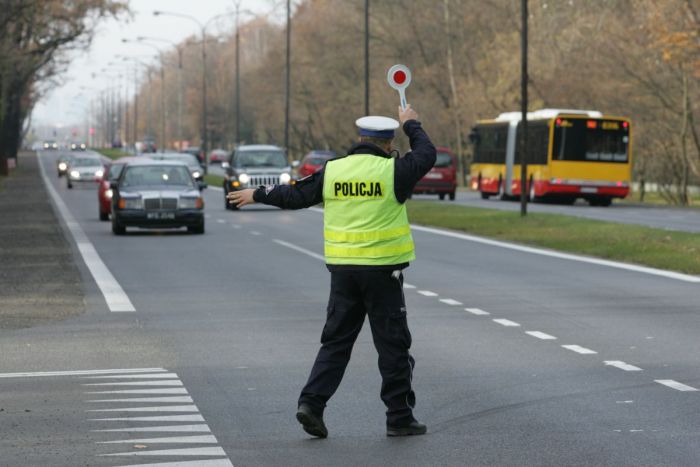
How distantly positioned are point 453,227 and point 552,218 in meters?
2.42

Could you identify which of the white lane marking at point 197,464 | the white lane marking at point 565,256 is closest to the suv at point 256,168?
the white lane marking at point 565,256

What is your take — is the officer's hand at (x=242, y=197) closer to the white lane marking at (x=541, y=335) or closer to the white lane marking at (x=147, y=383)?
the white lane marking at (x=147, y=383)

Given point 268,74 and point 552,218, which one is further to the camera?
point 268,74

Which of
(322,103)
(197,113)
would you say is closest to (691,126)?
(322,103)

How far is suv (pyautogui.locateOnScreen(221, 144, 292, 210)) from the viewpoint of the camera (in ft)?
154

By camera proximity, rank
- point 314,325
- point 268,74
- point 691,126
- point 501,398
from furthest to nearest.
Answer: point 268,74, point 691,126, point 314,325, point 501,398

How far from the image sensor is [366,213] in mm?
9094

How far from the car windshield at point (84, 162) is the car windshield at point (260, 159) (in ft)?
84.3

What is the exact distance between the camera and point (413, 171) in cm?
905

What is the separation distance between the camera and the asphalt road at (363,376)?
8.63 metres

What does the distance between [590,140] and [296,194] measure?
44856mm

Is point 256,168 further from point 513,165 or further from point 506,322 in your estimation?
point 506,322

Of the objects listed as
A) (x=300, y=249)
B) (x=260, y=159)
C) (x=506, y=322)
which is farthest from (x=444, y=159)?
(x=506, y=322)

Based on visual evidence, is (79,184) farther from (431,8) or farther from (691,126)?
(691,126)
